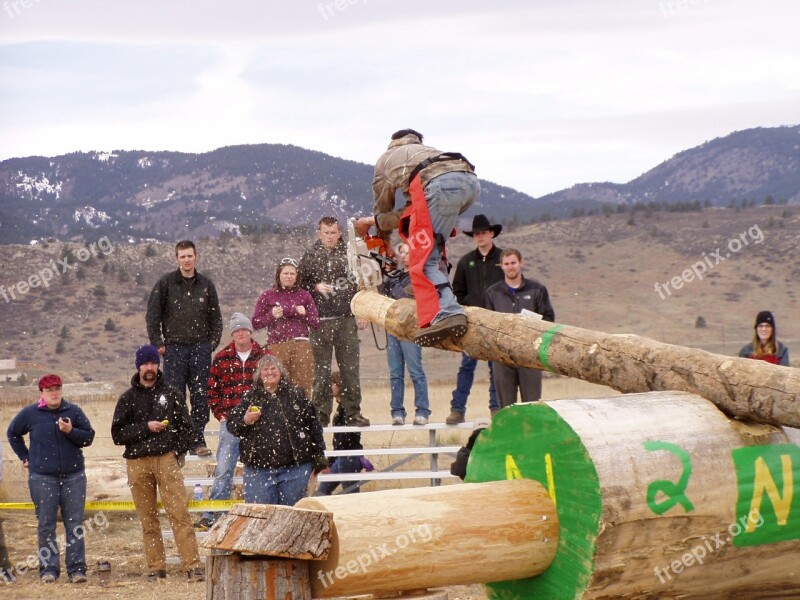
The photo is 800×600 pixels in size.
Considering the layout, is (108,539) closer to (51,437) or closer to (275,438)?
(51,437)

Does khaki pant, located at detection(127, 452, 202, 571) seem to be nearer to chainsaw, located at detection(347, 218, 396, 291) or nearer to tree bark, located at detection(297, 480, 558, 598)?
chainsaw, located at detection(347, 218, 396, 291)

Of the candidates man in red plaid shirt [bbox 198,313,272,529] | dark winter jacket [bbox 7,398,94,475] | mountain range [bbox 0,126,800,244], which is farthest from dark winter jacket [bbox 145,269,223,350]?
mountain range [bbox 0,126,800,244]

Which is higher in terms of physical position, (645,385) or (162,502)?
(645,385)

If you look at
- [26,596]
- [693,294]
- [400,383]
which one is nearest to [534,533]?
[26,596]

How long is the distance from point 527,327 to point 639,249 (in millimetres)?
51194

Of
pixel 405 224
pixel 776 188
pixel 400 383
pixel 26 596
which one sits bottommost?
pixel 26 596

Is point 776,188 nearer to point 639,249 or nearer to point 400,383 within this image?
point 639,249

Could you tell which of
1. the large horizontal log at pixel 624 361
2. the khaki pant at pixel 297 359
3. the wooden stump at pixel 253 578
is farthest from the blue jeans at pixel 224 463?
the wooden stump at pixel 253 578

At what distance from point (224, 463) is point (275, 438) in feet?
5.77

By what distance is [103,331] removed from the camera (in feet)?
142

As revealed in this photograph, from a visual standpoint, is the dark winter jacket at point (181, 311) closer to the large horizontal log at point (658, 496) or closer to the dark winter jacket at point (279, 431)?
the dark winter jacket at point (279, 431)

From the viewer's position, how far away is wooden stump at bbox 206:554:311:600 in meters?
3.43

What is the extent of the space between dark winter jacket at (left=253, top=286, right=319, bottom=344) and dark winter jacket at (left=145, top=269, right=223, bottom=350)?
0.43m

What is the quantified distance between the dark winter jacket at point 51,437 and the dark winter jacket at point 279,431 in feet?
4.95
